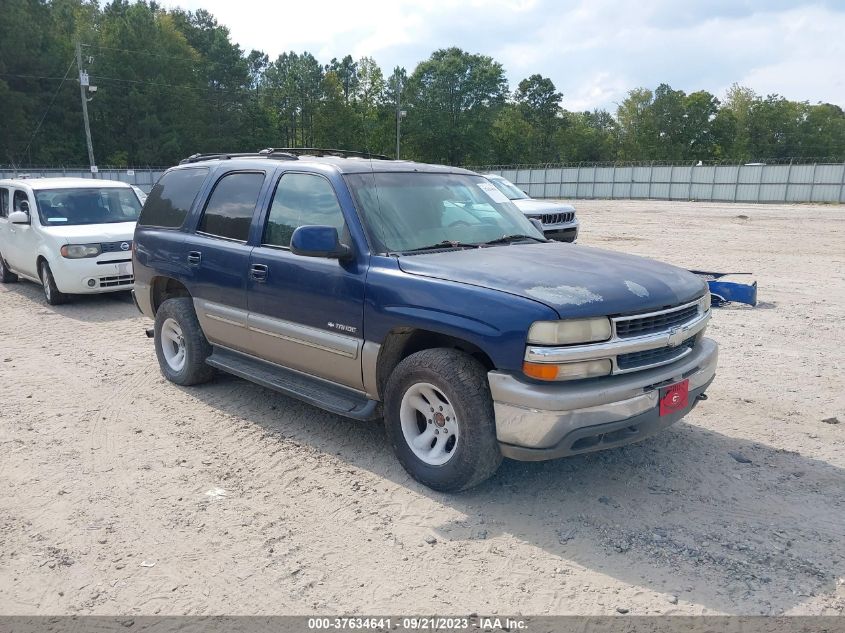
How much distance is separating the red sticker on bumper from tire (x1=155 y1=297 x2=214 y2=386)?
389 centimetres

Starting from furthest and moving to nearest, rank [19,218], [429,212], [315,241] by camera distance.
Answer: [19,218]
[429,212]
[315,241]

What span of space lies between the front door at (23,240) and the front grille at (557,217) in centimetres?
894

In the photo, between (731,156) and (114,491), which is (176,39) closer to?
(731,156)

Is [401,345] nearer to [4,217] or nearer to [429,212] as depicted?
[429,212]

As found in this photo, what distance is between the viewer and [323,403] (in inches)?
180

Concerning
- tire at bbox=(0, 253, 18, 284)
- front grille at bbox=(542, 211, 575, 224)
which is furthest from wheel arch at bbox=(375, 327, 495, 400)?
tire at bbox=(0, 253, 18, 284)

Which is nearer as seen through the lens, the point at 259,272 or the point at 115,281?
the point at 259,272

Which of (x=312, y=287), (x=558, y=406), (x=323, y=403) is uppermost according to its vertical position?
(x=312, y=287)

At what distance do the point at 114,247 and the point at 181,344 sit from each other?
469 centimetres

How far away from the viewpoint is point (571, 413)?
11.5 feet

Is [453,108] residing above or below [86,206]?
above

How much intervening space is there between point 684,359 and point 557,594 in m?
1.79

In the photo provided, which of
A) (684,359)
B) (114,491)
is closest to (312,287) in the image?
(114,491)

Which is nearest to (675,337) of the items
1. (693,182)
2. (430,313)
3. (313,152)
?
(430,313)
